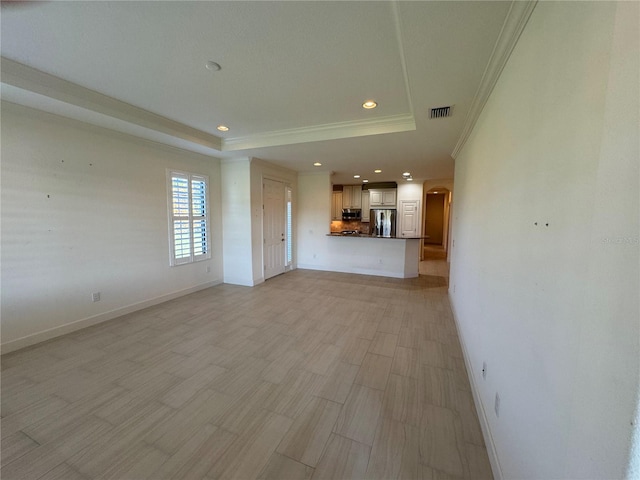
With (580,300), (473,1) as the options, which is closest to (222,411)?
(580,300)

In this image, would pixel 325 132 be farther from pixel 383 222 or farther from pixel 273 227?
pixel 383 222

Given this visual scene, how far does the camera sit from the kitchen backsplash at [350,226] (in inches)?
348

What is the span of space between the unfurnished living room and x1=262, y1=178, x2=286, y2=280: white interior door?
1.41 metres

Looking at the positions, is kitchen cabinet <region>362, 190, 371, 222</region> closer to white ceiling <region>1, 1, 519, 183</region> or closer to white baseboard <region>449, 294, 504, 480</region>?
white ceiling <region>1, 1, 519, 183</region>

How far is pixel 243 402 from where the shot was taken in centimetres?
200

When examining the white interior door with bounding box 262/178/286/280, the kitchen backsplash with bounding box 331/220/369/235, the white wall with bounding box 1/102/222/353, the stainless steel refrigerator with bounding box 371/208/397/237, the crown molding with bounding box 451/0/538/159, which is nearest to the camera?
the crown molding with bounding box 451/0/538/159

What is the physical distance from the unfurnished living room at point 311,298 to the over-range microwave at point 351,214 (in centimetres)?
434

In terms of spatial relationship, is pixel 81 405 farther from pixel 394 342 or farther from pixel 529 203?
pixel 529 203

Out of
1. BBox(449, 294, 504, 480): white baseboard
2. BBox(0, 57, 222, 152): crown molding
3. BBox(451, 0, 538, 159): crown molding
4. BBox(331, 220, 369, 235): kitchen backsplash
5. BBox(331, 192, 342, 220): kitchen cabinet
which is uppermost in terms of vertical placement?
BBox(0, 57, 222, 152): crown molding

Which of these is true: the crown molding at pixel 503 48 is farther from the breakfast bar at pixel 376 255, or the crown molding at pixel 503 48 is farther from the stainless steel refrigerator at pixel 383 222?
the stainless steel refrigerator at pixel 383 222

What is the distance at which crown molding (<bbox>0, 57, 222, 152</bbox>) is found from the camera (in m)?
2.22

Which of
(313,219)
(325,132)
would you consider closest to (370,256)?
(313,219)

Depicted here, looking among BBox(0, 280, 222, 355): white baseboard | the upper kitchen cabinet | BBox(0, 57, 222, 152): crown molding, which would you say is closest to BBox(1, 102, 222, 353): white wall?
BBox(0, 280, 222, 355): white baseboard

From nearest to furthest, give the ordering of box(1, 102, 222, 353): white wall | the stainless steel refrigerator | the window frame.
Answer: box(1, 102, 222, 353): white wall < the window frame < the stainless steel refrigerator
